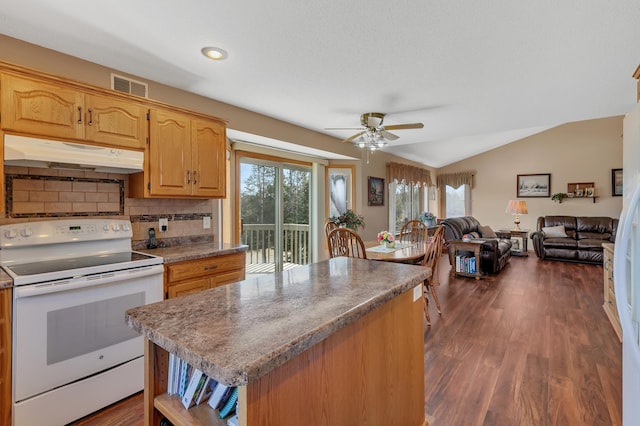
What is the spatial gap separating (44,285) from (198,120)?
66.3 inches

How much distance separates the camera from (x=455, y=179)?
9.06 meters

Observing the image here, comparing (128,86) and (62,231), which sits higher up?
(128,86)

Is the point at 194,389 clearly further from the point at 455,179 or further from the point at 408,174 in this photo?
the point at 455,179

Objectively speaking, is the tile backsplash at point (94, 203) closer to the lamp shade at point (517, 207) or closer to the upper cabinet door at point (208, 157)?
the upper cabinet door at point (208, 157)

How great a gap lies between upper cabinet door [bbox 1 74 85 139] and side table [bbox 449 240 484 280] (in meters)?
5.21

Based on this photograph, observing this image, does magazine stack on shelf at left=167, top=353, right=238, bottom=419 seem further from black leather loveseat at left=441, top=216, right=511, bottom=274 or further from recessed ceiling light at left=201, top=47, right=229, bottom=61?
black leather loveseat at left=441, top=216, right=511, bottom=274

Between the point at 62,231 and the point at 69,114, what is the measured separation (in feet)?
2.55

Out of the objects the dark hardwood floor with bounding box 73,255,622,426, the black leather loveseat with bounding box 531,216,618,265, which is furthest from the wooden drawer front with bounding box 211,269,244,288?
the black leather loveseat with bounding box 531,216,618,265

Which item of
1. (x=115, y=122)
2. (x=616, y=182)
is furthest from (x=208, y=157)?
(x=616, y=182)

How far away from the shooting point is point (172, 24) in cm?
183

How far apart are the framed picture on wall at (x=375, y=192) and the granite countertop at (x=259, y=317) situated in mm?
4606

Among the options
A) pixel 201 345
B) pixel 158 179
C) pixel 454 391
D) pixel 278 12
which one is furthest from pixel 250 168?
pixel 201 345

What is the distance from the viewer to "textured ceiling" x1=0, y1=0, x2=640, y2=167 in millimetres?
1714

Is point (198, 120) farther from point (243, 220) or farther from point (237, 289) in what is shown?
point (237, 289)
